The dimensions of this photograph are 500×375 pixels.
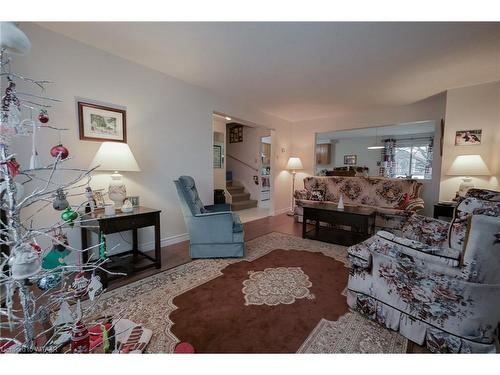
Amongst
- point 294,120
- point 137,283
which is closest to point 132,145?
point 137,283

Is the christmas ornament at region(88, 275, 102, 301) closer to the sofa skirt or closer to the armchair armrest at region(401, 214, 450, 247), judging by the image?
the sofa skirt

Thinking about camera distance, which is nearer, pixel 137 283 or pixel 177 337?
pixel 177 337

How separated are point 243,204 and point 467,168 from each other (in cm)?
451

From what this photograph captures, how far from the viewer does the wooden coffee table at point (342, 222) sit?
3127 mm

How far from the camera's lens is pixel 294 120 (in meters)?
5.72

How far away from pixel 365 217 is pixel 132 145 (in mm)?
3215

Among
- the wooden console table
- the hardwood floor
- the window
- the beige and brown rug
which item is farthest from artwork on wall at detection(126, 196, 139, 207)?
the window

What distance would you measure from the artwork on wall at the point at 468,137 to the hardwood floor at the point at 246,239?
2.83m

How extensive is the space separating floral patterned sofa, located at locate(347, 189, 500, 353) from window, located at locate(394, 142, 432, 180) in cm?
516

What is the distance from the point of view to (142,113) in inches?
111

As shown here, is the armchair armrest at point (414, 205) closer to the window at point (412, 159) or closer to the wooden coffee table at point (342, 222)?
the wooden coffee table at point (342, 222)

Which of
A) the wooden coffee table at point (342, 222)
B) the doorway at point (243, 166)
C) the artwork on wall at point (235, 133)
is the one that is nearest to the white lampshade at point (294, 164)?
the doorway at point (243, 166)

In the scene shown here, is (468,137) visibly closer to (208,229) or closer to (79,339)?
(208,229)
